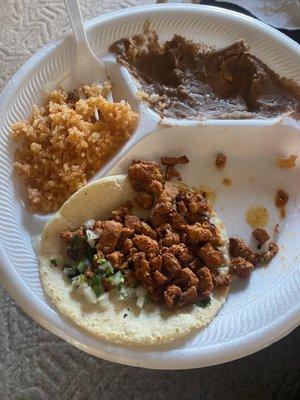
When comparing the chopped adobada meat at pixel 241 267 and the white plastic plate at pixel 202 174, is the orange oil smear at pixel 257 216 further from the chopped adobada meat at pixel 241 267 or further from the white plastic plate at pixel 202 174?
the chopped adobada meat at pixel 241 267

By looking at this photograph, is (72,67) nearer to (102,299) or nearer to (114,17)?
(114,17)

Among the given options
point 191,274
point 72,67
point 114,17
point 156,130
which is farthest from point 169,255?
point 114,17

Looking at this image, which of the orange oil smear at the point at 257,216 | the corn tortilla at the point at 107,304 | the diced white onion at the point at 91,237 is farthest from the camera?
the orange oil smear at the point at 257,216

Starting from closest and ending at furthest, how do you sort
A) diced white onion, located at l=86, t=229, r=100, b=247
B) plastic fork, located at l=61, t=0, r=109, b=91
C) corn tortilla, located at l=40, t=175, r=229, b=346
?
corn tortilla, located at l=40, t=175, r=229, b=346, diced white onion, located at l=86, t=229, r=100, b=247, plastic fork, located at l=61, t=0, r=109, b=91

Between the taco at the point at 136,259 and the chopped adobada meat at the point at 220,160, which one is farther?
the chopped adobada meat at the point at 220,160

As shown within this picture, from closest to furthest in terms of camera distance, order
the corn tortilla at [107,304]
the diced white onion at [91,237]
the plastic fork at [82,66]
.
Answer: the corn tortilla at [107,304], the diced white onion at [91,237], the plastic fork at [82,66]

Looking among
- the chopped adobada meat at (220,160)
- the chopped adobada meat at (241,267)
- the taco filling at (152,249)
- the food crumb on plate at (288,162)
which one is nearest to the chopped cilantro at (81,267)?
the taco filling at (152,249)

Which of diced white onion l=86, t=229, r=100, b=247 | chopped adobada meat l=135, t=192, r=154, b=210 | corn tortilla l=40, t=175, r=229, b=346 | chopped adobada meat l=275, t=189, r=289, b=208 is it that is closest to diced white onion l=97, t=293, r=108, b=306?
corn tortilla l=40, t=175, r=229, b=346

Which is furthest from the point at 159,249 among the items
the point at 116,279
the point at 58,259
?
the point at 58,259

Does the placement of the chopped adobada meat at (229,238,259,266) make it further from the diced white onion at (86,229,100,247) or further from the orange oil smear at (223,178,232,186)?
the diced white onion at (86,229,100,247)
